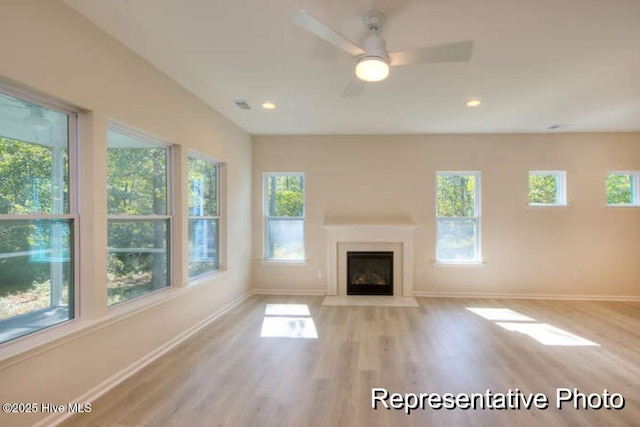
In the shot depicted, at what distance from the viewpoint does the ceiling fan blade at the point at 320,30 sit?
5.80ft

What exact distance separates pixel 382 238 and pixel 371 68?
144 inches

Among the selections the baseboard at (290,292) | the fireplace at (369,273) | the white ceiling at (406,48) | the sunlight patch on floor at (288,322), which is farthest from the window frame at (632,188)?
the sunlight patch on floor at (288,322)

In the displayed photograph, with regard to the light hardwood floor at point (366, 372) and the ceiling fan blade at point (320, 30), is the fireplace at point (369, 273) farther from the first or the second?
the ceiling fan blade at point (320, 30)

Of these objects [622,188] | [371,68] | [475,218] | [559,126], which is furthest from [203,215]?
[622,188]

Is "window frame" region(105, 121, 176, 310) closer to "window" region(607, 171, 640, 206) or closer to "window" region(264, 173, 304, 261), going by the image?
"window" region(264, 173, 304, 261)

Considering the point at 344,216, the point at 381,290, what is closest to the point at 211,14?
the point at 344,216

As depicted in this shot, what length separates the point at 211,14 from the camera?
221cm

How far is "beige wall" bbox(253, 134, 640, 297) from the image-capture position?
5.33 meters

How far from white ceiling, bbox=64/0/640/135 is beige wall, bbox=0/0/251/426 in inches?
8.2

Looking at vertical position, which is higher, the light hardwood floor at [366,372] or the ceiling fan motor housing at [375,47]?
the ceiling fan motor housing at [375,47]

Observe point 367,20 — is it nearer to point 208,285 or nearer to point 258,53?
point 258,53

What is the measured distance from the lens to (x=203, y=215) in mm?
4238

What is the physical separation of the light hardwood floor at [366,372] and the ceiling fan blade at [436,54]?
2.39 m

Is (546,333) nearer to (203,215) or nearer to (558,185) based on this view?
(558,185)
